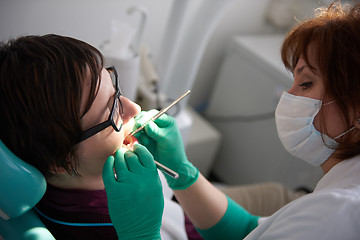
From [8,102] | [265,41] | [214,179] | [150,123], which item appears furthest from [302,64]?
[214,179]

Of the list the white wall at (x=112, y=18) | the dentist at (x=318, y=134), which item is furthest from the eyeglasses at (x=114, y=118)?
the white wall at (x=112, y=18)

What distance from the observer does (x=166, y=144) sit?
3.55 ft

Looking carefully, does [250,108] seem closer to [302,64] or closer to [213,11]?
[213,11]

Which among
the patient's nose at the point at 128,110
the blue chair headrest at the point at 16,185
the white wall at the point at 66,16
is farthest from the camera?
the white wall at the point at 66,16

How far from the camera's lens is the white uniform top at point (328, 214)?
79 cm

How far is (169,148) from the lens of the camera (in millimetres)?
1091

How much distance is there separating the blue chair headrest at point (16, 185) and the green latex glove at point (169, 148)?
0.37m

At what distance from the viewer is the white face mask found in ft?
3.15

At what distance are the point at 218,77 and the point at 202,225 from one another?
138 centimetres

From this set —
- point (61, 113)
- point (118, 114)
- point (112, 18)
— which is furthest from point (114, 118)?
point (112, 18)

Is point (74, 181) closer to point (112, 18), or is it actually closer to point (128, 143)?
point (128, 143)

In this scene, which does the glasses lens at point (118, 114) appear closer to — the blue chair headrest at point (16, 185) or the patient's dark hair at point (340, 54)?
the blue chair headrest at point (16, 185)

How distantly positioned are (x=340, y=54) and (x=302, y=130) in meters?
0.22

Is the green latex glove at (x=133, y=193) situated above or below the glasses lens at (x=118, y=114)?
below
